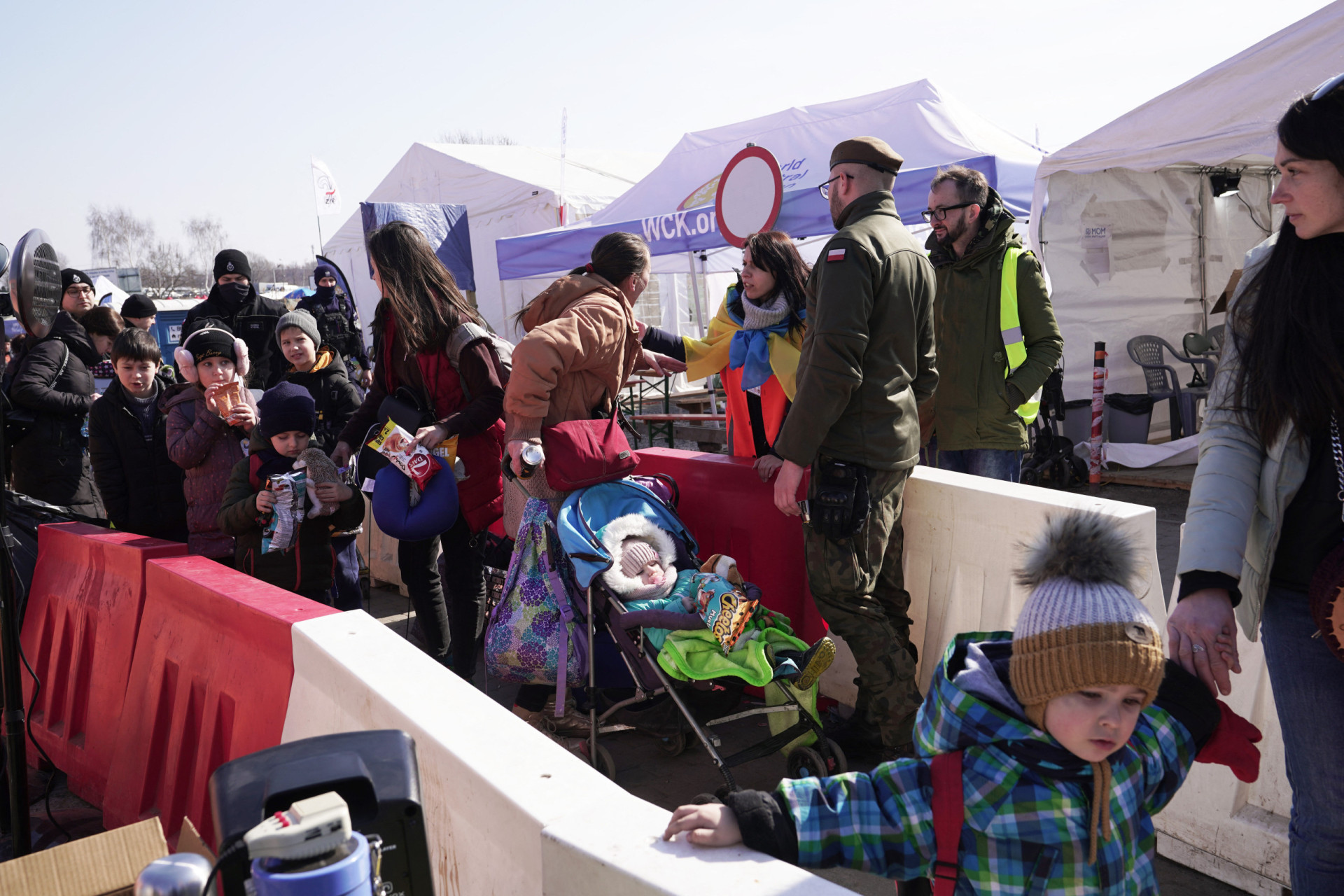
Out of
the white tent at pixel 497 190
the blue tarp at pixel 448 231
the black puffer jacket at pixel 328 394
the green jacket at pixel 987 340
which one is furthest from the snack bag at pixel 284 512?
the white tent at pixel 497 190

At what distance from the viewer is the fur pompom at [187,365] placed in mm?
4500

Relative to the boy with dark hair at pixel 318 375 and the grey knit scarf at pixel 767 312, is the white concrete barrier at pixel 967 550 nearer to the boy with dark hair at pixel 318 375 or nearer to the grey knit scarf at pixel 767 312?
the grey knit scarf at pixel 767 312

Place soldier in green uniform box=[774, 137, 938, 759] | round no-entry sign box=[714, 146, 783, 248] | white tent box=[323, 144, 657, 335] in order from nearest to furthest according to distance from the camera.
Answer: soldier in green uniform box=[774, 137, 938, 759] < round no-entry sign box=[714, 146, 783, 248] < white tent box=[323, 144, 657, 335]

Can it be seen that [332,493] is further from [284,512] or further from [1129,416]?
[1129,416]

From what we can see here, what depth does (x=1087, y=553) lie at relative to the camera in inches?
65.9

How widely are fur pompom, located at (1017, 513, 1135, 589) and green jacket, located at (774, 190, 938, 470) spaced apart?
5.33 feet

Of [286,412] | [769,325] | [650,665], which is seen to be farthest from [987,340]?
[286,412]

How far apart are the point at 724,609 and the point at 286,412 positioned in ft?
6.82

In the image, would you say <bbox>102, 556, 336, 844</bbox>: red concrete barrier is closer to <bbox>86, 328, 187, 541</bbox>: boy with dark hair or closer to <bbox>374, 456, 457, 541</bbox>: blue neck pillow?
<bbox>374, 456, 457, 541</bbox>: blue neck pillow


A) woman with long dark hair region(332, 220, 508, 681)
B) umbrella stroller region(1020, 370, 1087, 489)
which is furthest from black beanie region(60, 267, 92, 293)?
umbrella stroller region(1020, 370, 1087, 489)

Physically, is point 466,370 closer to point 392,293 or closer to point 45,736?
point 392,293

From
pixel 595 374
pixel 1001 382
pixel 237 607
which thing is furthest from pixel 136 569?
pixel 1001 382

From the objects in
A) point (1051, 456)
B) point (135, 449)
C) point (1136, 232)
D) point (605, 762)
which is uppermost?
point (1136, 232)

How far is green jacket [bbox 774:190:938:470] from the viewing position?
330 cm
